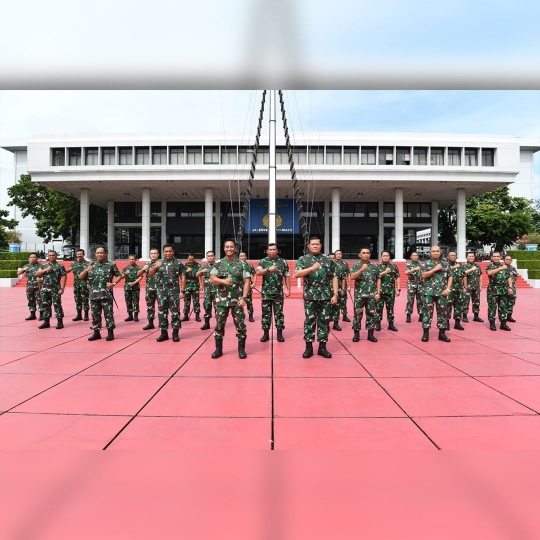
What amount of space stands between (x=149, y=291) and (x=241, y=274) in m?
3.10

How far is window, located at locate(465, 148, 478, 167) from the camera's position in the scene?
27545mm

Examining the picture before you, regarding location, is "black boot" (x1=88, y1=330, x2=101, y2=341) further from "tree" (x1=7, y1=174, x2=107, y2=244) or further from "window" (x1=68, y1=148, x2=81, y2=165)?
"tree" (x1=7, y1=174, x2=107, y2=244)

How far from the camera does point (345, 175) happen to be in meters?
26.7

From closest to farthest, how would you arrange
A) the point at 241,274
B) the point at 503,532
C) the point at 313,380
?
1. the point at 503,532
2. the point at 313,380
3. the point at 241,274

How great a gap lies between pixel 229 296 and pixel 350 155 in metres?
25.1

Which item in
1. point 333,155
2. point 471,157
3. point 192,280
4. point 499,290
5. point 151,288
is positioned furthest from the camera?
point 333,155

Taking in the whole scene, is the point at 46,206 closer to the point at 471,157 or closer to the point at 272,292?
the point at 272,292

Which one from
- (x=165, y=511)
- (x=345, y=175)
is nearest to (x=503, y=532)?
(x=165, y=511)

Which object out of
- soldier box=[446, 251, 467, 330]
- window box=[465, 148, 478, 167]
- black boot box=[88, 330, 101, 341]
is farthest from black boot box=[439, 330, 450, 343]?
window box=[465, 148, 478, 167]

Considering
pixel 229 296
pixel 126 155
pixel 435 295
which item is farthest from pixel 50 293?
pixel 126 155

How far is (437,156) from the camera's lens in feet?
90.8

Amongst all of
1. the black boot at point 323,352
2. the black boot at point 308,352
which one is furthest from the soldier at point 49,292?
the black boot at point 323,352

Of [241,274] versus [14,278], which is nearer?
[241,274]

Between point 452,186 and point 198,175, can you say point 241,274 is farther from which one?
point 452,186
